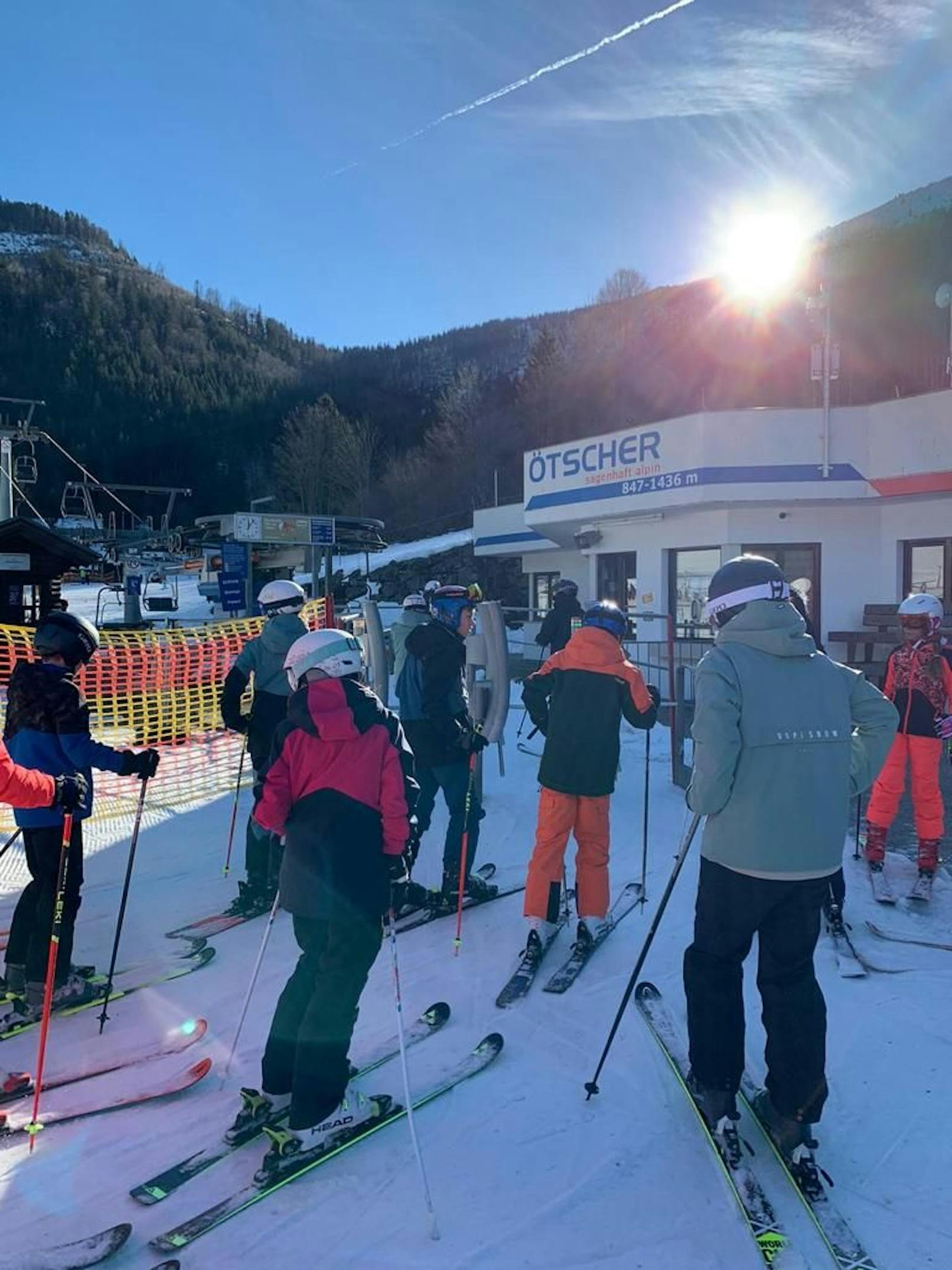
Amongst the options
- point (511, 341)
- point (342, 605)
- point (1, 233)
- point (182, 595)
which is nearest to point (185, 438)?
point (511, 341)

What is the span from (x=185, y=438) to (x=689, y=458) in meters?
79.8

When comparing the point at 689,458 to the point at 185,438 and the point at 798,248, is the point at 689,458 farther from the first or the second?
the point at 185,438

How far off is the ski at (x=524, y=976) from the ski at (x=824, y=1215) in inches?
51.6

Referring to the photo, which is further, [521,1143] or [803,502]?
[803,502]

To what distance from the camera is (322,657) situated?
2.90 m

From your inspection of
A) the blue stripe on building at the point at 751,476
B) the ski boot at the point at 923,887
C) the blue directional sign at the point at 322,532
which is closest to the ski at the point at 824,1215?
the ski boot at the point at 923,887

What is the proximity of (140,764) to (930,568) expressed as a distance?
13644 millimetres

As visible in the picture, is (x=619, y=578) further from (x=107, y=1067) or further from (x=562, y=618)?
(x=107, y=1067)

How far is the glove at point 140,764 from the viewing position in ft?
12.5

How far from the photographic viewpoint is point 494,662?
6676 mm

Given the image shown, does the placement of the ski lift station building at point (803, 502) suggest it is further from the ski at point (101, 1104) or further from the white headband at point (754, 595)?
the ski at point (101, 1104)

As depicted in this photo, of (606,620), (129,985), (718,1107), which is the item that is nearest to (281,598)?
(606,620)

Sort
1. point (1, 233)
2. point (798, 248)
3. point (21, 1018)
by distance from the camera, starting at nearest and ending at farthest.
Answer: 1. point (21, 1018)
2. point (798, 248)
3. point (1, 233)

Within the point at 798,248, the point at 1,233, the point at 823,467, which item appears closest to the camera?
the point at 823,467
